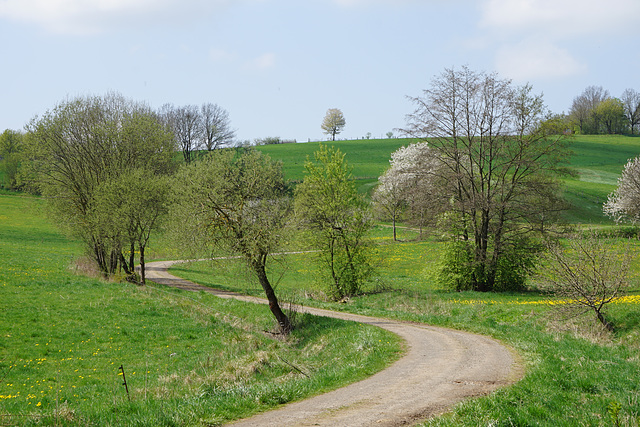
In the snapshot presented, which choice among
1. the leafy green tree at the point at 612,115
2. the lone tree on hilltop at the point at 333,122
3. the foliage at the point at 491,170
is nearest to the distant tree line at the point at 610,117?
the leafy green tree at the point at 612,115

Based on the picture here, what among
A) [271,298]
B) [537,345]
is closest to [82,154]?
[271,298]

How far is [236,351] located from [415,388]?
948cm

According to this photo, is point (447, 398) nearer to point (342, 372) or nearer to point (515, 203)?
point (342, 372)

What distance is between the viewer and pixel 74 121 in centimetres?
4031

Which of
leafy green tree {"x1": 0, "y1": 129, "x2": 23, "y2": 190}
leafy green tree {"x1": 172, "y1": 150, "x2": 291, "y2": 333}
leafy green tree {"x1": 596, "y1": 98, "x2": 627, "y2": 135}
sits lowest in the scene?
leafy green tree {"x1": 172, "y1": 150, "x2": 291, "y2": 333}

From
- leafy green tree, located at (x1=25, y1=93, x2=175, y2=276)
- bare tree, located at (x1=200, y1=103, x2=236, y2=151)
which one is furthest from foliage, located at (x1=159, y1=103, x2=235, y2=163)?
leafy green tree, located at (x1=25, y1=93, x2=175, y2=276)

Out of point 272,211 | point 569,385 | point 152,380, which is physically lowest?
point 152,380

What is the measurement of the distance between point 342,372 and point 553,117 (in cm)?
2567

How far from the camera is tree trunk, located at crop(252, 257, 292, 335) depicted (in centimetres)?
2255

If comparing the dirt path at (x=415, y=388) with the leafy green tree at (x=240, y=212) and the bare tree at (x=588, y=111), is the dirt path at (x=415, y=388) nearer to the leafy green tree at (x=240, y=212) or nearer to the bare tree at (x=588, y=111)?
the leafy green tree at (x=240, y=212)

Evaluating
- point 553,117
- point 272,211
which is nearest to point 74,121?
point 272,211

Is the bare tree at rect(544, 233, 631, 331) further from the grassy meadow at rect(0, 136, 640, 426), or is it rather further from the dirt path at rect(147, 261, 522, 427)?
the dirt path at rect(147, 261, 522, 427)

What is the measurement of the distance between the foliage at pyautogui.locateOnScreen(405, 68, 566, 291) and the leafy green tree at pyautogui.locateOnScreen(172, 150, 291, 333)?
13.5m

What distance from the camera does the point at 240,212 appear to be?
877 inches
